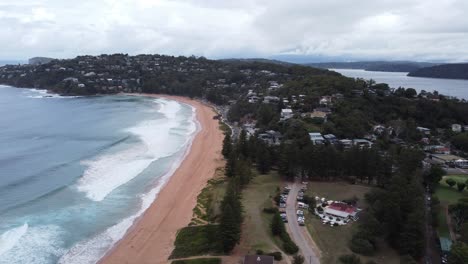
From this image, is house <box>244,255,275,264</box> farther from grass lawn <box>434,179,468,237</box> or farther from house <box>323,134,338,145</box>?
house <box>323,134,338,145</box>

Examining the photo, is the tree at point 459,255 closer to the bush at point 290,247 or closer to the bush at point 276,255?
the bush at point 290,247

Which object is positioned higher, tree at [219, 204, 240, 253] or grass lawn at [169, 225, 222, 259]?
tree at [219, 204, 240, 253]

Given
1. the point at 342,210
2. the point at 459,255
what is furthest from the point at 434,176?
the point at 459,255

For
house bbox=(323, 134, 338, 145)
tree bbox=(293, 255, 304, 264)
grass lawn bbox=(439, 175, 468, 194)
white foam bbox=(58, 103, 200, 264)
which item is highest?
house bbox=(323, 134, 338, 145)

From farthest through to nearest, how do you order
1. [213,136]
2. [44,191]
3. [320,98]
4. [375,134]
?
[320,98], [213,136], [375,134], [44,191]

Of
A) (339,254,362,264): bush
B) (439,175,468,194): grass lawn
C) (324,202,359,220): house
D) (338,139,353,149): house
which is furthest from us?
(338,139,353,149): house

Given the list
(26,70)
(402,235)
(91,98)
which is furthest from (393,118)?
(26,70)

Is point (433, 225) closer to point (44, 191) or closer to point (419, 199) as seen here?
point (419, 199)

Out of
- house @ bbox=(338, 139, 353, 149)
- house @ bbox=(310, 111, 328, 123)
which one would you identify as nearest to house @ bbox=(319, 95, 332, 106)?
house @ bbox=(310, 111, 328, 123)
